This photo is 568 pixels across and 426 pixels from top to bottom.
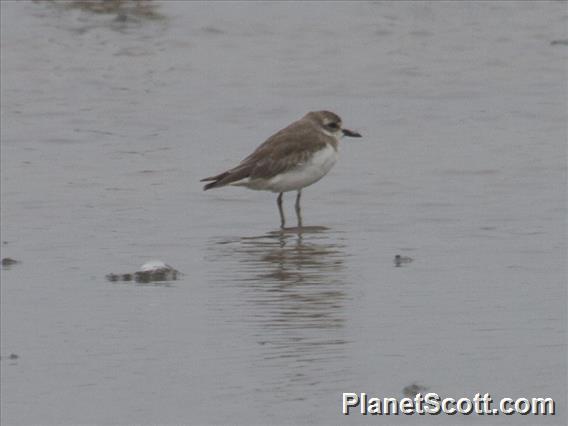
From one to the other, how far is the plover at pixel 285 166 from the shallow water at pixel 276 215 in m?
0.26

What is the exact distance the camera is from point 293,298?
8.67m

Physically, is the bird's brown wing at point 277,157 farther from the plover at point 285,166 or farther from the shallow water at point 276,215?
the shallow water at point 276,215

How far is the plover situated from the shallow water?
0.26m

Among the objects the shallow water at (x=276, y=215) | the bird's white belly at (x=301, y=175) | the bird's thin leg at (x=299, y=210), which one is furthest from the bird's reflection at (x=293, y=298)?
the bird's white belly at (x=301, y=175)

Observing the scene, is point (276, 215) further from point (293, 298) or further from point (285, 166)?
point (293, 298)

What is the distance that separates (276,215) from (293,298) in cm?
303

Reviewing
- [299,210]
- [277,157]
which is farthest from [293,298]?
[277,157]

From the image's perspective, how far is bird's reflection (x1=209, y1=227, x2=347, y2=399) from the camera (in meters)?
7.22

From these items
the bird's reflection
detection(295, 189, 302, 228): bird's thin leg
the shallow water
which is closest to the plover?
detection(295, 189, 302, 228): bird's thin leg

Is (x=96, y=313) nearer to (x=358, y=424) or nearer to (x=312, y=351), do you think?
(x=312, y=351)

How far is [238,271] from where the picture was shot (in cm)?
952

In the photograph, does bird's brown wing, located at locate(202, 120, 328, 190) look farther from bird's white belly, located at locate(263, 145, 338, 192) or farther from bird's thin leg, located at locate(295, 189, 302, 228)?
bird's thin leg, located at locate(295, 189, 302, 228)

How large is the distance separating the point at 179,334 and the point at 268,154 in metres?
3.96

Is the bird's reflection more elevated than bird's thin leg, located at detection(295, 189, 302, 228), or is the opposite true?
the bird's reflection
